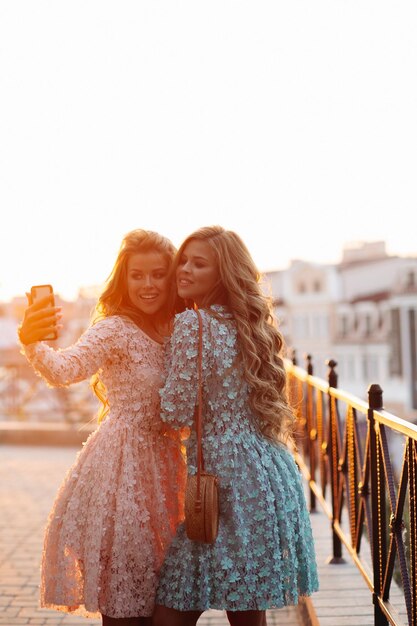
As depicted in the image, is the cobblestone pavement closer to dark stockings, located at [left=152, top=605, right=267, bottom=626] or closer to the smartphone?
dark stockings, located at [left=152, top=605, right=267, bottom=626]

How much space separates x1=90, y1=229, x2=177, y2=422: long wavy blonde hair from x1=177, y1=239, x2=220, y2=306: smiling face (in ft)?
0.60

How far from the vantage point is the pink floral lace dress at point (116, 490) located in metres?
3.10

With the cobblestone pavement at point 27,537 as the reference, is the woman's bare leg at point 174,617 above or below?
above

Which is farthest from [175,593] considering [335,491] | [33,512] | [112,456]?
[33,512]

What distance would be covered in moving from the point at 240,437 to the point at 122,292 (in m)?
0.80

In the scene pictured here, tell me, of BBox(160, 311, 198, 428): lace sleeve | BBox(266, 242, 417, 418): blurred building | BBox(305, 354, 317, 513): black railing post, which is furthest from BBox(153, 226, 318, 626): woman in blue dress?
BBox(266, 242, 417, 418): blurred building

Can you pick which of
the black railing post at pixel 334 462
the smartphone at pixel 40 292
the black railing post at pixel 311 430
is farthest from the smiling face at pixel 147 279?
the black railing post at pixel 311 430

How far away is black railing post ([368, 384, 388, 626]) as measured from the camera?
346 cm

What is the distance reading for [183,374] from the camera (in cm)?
292

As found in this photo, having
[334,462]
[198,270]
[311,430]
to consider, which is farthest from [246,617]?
[311,430]

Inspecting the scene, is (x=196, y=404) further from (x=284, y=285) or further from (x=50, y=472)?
(x=284, y=285)

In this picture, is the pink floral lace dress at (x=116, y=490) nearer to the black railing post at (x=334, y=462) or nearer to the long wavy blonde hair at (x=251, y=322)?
the long wavy blonde hair at (x=251, y=322)

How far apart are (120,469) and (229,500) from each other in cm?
47

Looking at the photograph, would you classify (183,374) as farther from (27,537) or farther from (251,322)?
(27,537)
